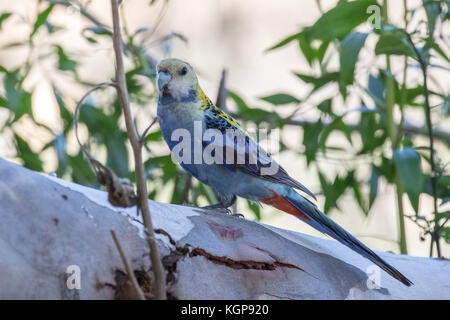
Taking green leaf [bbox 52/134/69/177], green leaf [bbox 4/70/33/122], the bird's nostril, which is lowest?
the bird's nostril

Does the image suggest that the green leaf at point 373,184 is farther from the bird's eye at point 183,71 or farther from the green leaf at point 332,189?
the bird's eye at point 183,71

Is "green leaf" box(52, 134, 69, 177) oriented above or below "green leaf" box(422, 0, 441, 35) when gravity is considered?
below

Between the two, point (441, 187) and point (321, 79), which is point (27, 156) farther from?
point (441, 187)

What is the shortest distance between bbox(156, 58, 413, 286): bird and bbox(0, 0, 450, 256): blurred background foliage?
12.1 inches

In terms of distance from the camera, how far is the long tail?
4.07ft

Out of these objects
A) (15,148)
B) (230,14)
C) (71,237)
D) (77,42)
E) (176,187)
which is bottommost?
(71,237)

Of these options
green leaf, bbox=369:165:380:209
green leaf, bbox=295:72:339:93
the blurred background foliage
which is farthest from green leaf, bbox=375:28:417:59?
green leaf, bbox=369:165:380:209

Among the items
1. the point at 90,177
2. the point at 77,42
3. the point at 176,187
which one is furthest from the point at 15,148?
the point at 77,42

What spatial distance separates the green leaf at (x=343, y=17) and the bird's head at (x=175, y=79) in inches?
14.2

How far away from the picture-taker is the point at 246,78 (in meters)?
3.59

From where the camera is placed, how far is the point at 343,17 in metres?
1.57

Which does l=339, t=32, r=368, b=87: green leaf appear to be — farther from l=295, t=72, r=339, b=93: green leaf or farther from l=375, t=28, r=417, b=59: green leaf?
l=295, t=72, r=339, b=93: green leaf
